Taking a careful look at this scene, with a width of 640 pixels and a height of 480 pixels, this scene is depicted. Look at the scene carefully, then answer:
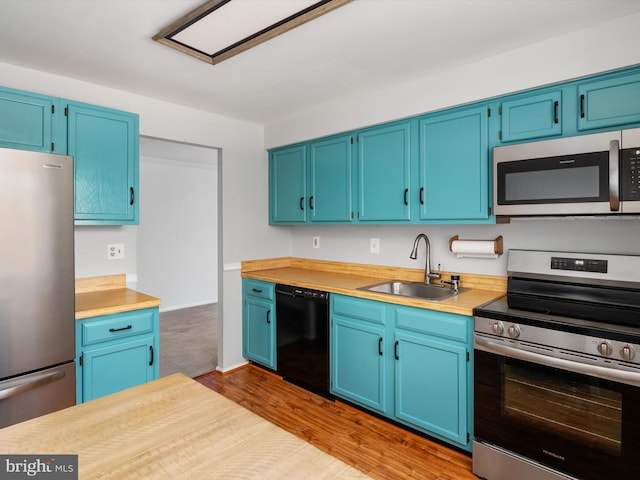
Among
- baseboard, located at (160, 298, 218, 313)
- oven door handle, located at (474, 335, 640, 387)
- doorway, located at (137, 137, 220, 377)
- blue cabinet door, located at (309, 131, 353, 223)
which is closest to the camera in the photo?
oven door handle, located at (474, 335, 640, 387)

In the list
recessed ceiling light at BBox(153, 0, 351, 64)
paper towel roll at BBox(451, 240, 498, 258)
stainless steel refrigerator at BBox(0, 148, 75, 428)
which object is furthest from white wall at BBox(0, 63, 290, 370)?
paper towel roll at BBox(451, 240, 498, 258)

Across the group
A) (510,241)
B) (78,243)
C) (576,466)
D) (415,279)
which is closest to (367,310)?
(415,279)

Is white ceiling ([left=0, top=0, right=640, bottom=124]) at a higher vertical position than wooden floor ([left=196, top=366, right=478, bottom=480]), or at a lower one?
higher

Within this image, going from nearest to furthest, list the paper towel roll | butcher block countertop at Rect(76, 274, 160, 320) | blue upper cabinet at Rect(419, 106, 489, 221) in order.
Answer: butcher block countertop at Rect(76, 274, 160, 320) → blue upper cabinet at Rect(419, 106, 489, 221) → the paper towel roll

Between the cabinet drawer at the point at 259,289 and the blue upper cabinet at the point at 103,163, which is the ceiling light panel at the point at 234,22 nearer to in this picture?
the blue upper cabinet at the point at 103,163

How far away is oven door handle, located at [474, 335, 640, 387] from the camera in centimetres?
160

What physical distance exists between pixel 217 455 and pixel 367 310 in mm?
1843

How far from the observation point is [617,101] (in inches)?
73.5

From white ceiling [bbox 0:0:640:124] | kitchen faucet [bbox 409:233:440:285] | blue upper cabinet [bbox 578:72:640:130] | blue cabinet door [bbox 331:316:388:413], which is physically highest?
white ceiling [bbox 0:0:640:124]

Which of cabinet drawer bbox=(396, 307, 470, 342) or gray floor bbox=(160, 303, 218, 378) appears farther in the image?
gray floor bbox=(160, 303, 218, 378)

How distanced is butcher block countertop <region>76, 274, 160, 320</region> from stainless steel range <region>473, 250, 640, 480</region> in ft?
6.70

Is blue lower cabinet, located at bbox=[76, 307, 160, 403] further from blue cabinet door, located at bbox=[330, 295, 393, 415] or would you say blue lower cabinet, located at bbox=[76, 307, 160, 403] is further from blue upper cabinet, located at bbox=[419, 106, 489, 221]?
blue upper cabinet, located at bbox=[419, 106, 489, 221]

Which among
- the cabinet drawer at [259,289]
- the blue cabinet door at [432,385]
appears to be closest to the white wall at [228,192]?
the cabinet drawer at [259,289]

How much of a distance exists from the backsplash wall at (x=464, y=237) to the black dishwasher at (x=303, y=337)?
2.22ft
